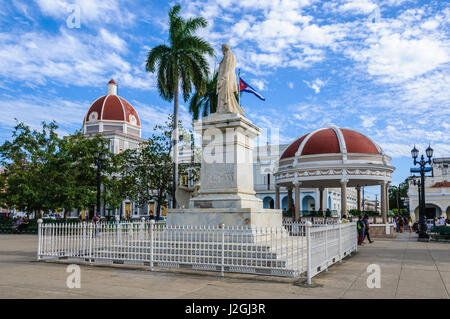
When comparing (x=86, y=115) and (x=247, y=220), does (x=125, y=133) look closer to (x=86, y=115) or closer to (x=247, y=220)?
(x=86, y=115)

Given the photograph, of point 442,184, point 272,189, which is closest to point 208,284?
point 272,189

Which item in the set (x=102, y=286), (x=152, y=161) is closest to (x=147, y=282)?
(x=102, y=286)

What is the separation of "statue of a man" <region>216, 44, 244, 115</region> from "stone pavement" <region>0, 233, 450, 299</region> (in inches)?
213

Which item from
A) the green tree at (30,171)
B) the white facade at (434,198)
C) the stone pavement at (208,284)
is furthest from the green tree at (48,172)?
the white facade at (434,198)

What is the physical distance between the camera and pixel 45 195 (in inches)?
1153

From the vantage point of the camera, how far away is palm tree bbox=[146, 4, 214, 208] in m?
21.6

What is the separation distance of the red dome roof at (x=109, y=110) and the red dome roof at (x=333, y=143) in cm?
3968

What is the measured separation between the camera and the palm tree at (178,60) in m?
21.6

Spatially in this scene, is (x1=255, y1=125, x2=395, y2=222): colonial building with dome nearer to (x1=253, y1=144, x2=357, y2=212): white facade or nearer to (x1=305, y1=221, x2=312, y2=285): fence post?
(x1=305, y1=221, x2=312, y2=285): fence post

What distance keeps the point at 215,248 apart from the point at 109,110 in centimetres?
5650

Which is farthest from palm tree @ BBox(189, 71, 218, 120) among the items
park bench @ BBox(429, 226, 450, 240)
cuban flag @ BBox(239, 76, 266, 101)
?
park bench @ BBox(429, 226, 450, 240)

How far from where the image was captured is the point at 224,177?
37.4 ft

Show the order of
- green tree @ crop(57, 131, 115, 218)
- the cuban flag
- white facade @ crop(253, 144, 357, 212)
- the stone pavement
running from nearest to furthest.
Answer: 1. the stone pavement
2. the cuban flag
3. green tree @ crop(57, 131, 115, 218)
4. white facade @ crop(253, 144, 357, 212)
